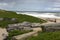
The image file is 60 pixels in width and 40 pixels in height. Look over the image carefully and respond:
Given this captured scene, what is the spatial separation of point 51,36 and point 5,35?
3339 millimetres

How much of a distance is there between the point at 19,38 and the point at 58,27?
3863 mm

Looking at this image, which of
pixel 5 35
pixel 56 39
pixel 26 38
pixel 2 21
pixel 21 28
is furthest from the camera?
pixel 2 21

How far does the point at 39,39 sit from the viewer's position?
1054cm

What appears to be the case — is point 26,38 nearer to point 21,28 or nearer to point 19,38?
point 19,38

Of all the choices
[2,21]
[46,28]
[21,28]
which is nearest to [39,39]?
[46,28]

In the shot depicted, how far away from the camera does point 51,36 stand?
1088 centimetres

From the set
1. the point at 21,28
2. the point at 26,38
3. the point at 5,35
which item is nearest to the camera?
the point at 26,38

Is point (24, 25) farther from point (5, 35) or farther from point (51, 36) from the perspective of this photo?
point (51, 36)

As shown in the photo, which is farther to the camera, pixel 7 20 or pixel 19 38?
pixel 7 20

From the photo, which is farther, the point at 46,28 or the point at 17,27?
the point at 17,27

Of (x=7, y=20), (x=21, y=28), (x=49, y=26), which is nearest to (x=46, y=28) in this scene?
(x=49, y=26)

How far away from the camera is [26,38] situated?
11008 millimetres

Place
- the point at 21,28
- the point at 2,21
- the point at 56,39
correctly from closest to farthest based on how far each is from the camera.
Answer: the point at 56,39 → the point at 21,28 → the point at 2,21

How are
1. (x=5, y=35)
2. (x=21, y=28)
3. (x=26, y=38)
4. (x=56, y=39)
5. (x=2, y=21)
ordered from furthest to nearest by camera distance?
1. (x=2, y=21)
2. (x=21, y=28)
3. (x=5, y=35)
4. (x=26, y=38)
5. (x=56, y=39)
